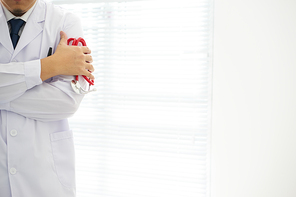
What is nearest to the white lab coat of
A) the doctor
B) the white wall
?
the doctor

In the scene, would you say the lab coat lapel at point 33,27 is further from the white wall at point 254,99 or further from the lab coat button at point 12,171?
the white wall at point 254,99

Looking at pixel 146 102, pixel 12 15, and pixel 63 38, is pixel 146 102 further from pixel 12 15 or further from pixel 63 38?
pixel 12 15

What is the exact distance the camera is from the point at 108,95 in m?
1.62

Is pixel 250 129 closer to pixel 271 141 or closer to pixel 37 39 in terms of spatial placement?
pixel 271 141

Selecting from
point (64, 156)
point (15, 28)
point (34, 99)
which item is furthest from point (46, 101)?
point (15, 28)

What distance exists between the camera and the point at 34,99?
970 millimetres

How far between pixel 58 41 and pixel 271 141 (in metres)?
1.37

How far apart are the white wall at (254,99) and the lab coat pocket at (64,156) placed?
0.89m

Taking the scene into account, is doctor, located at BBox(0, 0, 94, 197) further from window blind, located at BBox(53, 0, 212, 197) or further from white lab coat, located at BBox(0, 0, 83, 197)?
window blind, located at BBox(53, 0, 212, 197)

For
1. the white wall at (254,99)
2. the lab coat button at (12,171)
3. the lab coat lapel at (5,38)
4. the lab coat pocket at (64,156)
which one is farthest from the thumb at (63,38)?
the white wall at (254,99)

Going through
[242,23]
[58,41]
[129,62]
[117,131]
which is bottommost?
[117,131]

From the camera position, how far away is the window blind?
1464mm

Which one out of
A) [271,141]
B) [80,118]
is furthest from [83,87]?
[271,141]

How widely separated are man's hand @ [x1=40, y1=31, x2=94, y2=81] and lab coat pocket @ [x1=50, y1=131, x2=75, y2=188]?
31 centimetres
